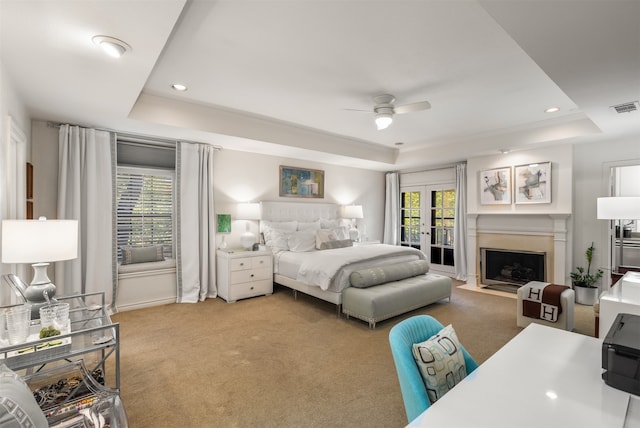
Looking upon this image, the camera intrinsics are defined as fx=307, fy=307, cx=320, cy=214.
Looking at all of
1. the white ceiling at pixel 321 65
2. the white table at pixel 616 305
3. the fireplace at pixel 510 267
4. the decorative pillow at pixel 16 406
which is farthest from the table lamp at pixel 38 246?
the fireplace at pixel 510 267

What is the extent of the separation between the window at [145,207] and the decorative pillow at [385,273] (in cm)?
291

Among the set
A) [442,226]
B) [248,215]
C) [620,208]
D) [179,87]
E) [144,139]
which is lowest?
[442,226]

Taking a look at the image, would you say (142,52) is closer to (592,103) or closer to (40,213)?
(40,213)

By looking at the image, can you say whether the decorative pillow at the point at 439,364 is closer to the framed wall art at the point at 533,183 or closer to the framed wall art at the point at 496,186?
the framed wall art at the point at 533,183

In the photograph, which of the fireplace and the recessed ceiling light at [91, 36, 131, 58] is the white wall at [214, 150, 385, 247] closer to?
the fireplace

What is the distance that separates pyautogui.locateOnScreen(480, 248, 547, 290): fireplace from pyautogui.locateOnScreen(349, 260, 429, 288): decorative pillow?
174cm

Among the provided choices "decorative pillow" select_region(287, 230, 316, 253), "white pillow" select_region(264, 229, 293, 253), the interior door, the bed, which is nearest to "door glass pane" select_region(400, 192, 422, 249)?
the interior door

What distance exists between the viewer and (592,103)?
9.13ft

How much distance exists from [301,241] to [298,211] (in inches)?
36.3

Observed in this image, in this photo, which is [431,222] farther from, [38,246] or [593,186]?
[38,246]

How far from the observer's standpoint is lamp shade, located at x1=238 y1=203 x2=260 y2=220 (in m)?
4.86

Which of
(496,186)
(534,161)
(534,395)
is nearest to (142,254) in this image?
(534,395)

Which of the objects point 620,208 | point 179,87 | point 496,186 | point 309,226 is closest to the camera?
point 620,208

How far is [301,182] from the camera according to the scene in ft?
19.1
